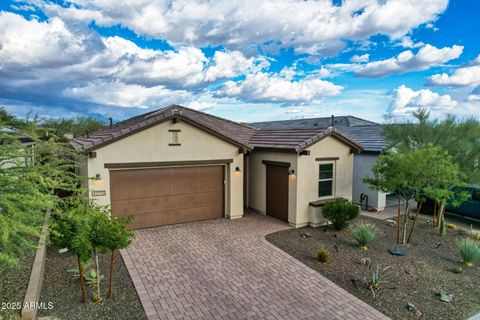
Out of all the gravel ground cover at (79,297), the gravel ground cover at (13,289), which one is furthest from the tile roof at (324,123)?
the gravel ground cover at (13,289)

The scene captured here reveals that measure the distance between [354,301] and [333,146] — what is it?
23.4 ft

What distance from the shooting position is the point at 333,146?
12.1 metres

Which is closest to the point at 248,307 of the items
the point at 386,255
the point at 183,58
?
the point at 386,255

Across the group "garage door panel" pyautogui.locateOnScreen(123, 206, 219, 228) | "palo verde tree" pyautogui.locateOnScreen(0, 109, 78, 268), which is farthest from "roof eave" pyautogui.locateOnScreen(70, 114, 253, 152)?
"palo verde tree" pyautogui.locateOnScreen(0, 109, 78, 268)

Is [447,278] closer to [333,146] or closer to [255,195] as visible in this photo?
[333,146]

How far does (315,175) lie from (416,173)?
367 cm

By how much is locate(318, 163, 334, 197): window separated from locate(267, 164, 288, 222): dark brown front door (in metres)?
1.50

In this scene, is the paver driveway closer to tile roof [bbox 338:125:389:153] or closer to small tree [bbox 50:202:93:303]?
small tree [bbox 50:202:93:303]

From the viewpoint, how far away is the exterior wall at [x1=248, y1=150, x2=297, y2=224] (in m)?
11.3

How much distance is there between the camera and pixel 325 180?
477 inches

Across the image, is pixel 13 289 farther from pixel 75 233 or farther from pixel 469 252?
pixel 469 252

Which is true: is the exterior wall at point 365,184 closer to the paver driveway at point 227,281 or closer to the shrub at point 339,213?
the shrub at point 339,213

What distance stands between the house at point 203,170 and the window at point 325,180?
42mm

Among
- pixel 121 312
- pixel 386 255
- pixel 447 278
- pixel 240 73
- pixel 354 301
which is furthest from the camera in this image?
pixel 240 73
